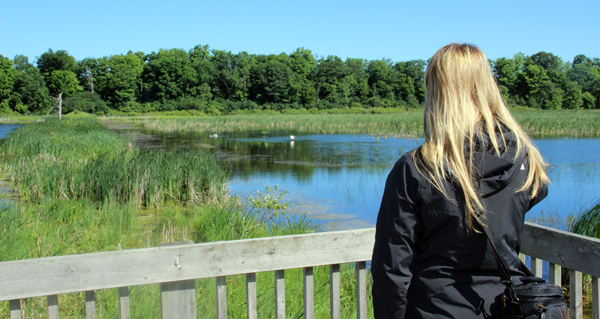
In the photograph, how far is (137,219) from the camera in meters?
7.00

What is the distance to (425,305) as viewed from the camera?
1465 mm

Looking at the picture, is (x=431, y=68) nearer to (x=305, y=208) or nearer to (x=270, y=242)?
(x=270, y=242)

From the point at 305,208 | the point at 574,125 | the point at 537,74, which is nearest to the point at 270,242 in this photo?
the point at 305,208

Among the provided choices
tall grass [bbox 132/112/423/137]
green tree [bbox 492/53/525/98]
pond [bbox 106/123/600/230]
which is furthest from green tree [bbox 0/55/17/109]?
green tree [bbox 492/53/525/98]

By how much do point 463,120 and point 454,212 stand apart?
30 centimetres

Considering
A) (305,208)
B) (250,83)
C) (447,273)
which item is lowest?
(305,208)

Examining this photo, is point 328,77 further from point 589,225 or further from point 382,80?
point 589,225

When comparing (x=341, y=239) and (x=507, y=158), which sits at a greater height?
(x=507, y=158)

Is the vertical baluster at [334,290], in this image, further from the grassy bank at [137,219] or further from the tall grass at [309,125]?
the tall grass at [309,125]

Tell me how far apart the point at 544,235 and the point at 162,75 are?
→ 3368 inches

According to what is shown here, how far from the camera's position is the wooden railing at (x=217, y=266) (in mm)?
1677

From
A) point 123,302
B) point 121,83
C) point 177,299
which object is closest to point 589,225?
point 177,299

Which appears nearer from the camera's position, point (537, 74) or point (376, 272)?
point (376, 272)

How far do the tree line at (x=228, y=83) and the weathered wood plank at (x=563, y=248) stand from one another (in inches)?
2753
